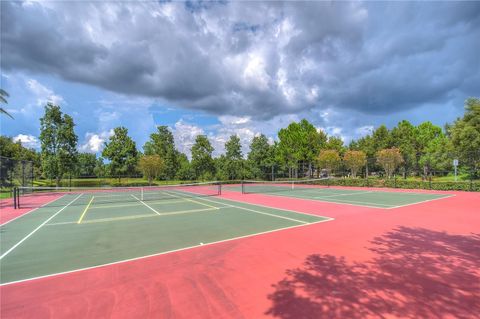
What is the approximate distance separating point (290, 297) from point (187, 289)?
202 centimetres

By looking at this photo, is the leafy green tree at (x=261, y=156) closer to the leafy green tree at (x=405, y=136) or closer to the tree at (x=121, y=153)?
the tree at (x=121, y=153)

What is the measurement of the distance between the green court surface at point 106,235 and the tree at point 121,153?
32881 millimetres

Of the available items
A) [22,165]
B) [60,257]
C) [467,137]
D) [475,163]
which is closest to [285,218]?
[60,257]

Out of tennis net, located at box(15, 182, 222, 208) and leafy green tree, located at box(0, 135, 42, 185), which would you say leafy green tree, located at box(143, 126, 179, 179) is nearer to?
tennis net, located at box(15, 182, 222, 208)

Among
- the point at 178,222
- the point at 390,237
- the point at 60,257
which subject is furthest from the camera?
the point at 178,222

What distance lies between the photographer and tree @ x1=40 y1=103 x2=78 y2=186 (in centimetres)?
3625

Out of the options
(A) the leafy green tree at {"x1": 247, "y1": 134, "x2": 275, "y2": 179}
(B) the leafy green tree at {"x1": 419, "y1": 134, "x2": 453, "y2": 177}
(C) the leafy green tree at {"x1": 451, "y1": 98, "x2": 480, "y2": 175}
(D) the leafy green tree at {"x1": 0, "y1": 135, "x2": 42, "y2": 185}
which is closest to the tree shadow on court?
(D) the leafy green tree at {"x1": 0, "y1": 135, "x2": 42, "y2": 185}

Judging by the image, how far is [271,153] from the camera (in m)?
56.1

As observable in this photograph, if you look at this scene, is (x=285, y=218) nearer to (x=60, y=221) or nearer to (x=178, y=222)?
(x=178, y=222)

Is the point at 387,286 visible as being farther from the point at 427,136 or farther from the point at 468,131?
the point at 427,136

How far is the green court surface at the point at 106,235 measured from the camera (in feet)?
21.5

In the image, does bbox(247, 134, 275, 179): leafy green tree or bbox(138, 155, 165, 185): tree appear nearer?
bbox(138, 155, 165, 185): tree

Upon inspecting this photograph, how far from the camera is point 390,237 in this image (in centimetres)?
844

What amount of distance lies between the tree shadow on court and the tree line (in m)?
31.2
